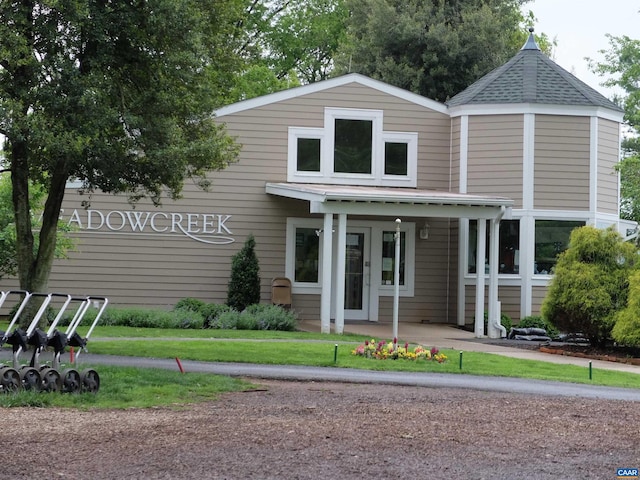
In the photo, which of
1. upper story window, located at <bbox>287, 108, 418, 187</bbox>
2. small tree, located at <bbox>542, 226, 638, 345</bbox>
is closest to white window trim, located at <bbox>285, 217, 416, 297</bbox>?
upper story window, located at <bbox>287, 108, 418, 187</bbox>

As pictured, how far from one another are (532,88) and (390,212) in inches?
224

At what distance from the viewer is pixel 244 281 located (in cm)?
2317

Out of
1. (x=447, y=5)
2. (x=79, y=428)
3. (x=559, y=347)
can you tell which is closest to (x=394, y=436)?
(x=79, y=428)

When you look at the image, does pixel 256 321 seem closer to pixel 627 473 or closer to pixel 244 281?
pixel 244 281

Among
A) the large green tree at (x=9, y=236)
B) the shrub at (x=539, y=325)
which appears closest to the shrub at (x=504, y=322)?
the shrub at (x=539, y=325)

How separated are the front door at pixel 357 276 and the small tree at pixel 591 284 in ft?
18.5

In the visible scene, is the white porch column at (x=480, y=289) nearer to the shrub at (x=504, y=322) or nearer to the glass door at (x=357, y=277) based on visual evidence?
the shrub at (x=504, y=322)

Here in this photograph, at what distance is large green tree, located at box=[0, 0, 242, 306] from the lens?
13719 millimetres

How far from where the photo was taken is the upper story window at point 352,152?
24.1 m

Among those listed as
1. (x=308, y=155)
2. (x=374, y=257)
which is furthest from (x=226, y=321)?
(x=308, y=155)

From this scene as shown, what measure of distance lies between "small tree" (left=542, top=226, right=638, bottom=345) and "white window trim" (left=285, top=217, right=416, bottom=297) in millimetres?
5274

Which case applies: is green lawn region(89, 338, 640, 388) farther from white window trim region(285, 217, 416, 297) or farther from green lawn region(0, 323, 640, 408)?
white window trim region(285, 217, 416, 297)

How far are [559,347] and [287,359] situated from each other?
684 cm

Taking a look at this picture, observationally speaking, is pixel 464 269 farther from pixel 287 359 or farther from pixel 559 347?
pixel 287 359
